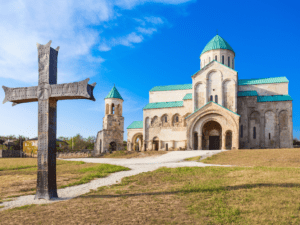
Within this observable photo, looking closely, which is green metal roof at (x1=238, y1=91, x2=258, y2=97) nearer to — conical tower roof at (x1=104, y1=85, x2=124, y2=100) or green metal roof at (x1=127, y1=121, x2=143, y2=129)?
green metal roof at (x1=127, y1=121, x2=143, y2=129)

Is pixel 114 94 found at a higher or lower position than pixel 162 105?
higher

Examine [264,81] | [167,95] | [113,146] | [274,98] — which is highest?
[264,81]

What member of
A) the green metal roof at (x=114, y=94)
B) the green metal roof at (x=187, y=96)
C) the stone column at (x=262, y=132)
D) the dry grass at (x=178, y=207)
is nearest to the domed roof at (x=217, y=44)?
the green metal roof at (x=187, y=96)

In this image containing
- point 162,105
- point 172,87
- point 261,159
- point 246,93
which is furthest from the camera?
point 172,87

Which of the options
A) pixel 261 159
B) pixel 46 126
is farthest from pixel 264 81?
pixel 46 126

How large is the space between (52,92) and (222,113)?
1025 inches

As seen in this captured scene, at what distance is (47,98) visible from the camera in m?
7.97

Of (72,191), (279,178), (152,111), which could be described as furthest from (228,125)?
(72,191)

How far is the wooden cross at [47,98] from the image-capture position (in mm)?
7648

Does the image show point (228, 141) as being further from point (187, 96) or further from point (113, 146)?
point (113, 146)

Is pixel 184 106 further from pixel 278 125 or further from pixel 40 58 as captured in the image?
pixel 40 58

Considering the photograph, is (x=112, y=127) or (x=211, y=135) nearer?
(x=211, y=135)

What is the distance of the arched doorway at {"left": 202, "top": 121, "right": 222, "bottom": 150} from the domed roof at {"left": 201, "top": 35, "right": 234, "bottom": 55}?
12.3m

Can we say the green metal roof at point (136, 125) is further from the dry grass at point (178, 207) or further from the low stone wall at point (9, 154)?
the dry grass at point (178, 207)
